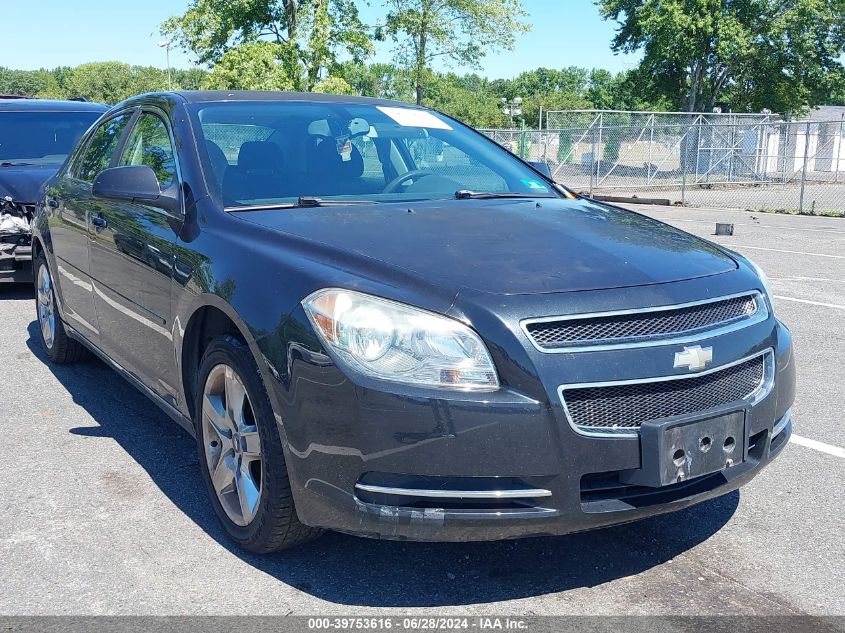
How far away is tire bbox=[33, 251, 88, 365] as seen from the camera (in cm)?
594

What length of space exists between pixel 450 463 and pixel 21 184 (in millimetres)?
7011

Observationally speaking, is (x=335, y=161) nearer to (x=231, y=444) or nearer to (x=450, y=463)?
(x=231, y=444)

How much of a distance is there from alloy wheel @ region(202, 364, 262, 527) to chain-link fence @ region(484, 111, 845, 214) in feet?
77.8

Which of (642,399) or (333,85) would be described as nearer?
(642,399)

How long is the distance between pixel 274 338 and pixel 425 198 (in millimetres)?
1324

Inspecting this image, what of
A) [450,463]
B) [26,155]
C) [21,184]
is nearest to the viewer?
[450,463]

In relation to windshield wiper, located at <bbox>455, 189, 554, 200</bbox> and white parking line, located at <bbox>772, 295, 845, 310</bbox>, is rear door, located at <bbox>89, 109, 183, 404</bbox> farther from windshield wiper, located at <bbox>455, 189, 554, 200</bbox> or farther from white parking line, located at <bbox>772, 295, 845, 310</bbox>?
white parking line, located at <bbox>772, 295, 845, 310</bbox>

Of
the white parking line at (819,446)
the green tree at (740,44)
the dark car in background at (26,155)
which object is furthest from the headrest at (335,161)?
the green tree at (740,44)

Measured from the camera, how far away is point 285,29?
31.4m

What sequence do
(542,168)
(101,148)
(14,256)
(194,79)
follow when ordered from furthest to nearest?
(194,79)
(14,256)
(101,148)
(542,168)

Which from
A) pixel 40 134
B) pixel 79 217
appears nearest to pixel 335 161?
pixel 79 217

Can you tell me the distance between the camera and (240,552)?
3334mm

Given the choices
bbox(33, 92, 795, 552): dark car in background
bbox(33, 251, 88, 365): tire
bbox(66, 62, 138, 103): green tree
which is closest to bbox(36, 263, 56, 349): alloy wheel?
bbox(33, 251, 88, 365): tire

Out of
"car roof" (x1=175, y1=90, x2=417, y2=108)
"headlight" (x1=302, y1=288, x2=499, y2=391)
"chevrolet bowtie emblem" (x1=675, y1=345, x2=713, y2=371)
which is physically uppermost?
"car roof" (x1=175, y1=90, x2=417, y2=108)
